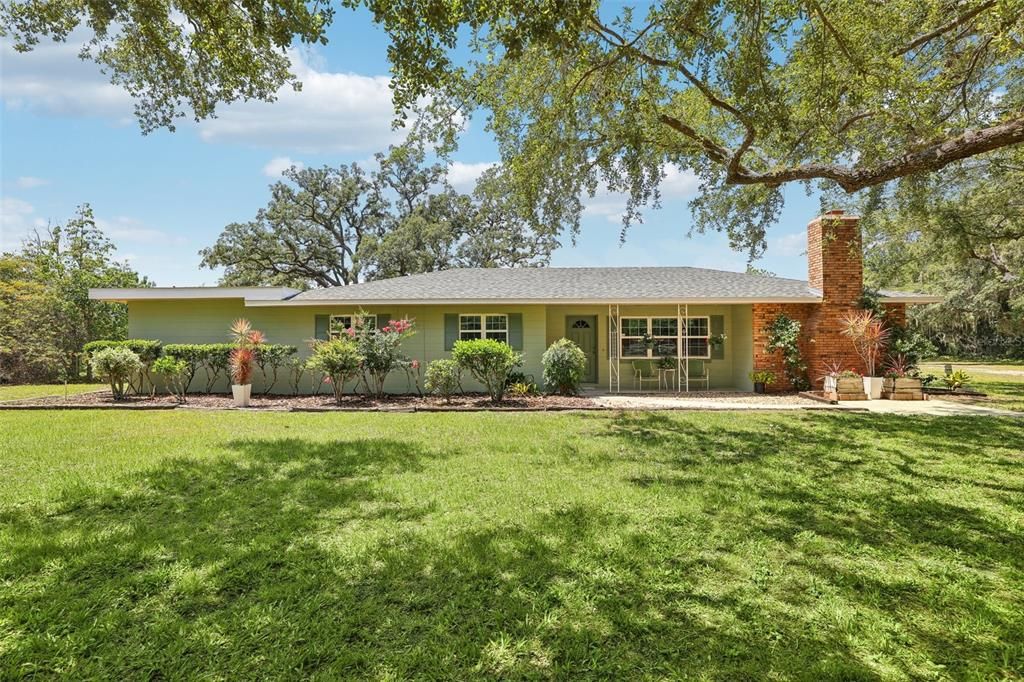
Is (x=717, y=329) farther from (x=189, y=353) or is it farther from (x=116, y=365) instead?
(x=116, y=365)

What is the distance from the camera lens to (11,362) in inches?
707

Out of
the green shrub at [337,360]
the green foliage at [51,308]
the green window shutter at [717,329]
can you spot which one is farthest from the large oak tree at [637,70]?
the green foliage at [51,308]

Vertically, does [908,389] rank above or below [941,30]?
below

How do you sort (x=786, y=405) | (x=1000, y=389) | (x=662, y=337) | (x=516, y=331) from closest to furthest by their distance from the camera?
(x=786, y=405) < (x=516, y=331) < (x=1000, y=389) < (x=662, y=337)

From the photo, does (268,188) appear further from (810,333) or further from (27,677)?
(27,677)

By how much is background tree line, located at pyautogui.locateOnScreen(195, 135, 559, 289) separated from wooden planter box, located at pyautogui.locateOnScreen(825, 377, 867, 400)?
1699cm

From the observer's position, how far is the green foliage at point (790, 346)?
13062mm

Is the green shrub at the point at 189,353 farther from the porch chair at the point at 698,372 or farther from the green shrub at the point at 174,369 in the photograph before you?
the porch chair at the point at 698,372

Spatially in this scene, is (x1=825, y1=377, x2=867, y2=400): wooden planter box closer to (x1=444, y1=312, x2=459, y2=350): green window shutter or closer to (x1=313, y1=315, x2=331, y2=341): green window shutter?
(x1=444, y1=312, x2=459, y2=350): green window shutter

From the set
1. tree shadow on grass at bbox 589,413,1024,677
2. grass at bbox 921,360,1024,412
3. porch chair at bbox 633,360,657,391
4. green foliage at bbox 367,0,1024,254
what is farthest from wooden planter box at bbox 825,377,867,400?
green foliage at bbox 367,0,1024,254

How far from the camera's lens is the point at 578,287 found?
547 inches

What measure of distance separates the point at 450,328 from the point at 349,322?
2803 millimetres

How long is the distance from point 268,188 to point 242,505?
28514mm

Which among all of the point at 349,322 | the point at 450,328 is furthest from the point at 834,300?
the point at 349,322
